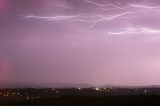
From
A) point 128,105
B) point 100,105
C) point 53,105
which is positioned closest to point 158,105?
point 128,105

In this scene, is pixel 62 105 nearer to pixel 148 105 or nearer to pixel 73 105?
pixel 73 105

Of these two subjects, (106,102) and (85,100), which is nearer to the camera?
(106,102)

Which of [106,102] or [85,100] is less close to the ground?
[85,100]

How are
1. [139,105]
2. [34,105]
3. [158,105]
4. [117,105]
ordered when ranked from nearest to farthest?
1. [158,105]
2. [139,105]
3. [117,105]
4. [34,105]

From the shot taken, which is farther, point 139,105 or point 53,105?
point 53,105

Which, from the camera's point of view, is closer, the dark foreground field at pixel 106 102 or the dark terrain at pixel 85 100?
the dark foreground field at pixel 106 102

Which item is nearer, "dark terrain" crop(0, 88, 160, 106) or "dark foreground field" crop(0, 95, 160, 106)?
"dark foreground field" crop(0, 95, 160, 106)

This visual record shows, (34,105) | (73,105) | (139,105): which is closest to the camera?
(139,105)

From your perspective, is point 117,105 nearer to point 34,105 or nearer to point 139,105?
point 139,105

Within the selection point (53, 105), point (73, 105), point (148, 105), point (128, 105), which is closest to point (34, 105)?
point (53, 105)
